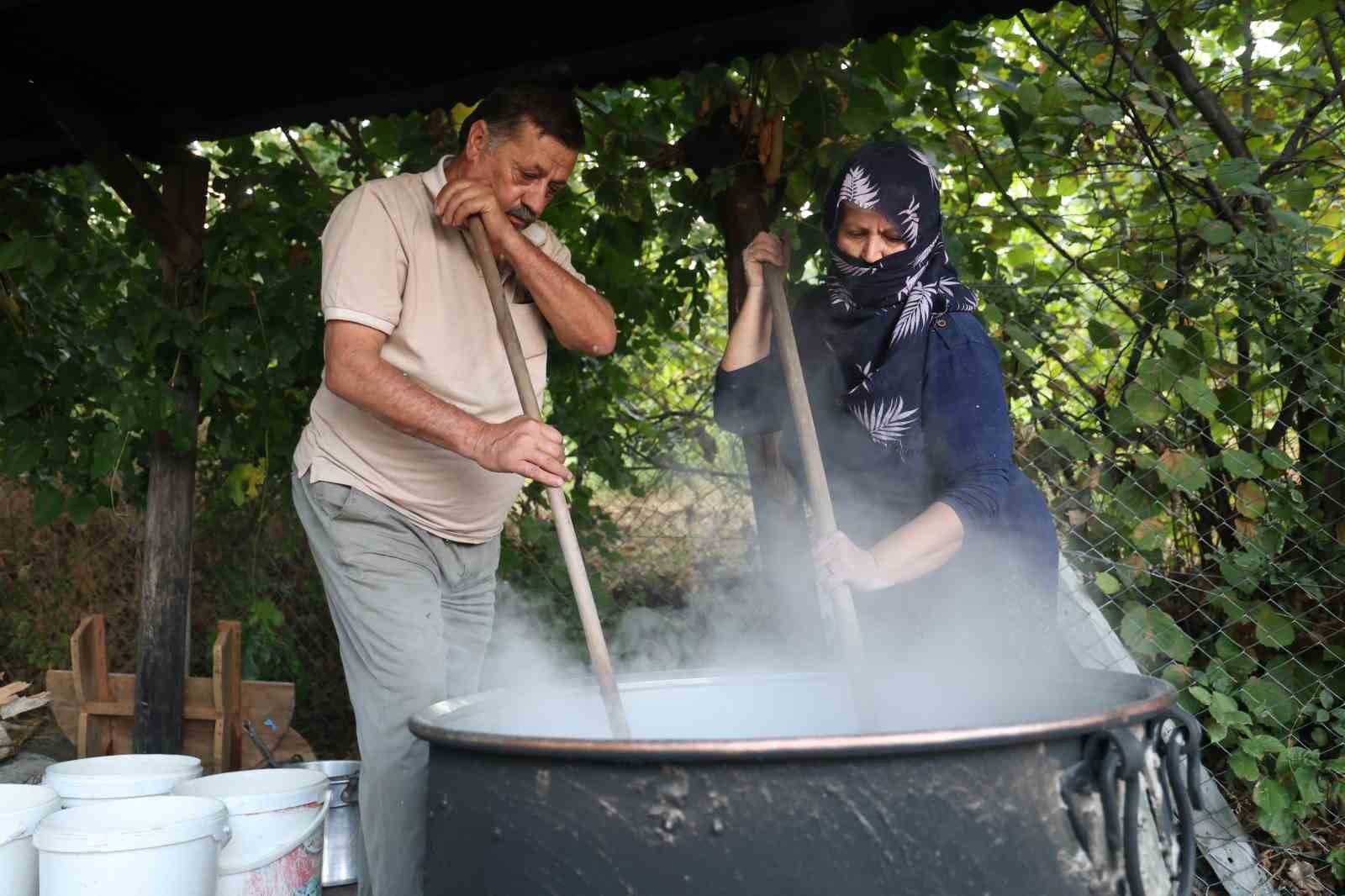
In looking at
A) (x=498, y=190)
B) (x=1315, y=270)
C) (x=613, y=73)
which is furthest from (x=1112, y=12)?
(x=498, y=190)

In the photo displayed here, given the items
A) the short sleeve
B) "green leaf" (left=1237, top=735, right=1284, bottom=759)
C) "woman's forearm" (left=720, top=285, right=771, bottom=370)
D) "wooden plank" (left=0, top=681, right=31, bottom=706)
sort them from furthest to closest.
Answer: "wooden plank" (left=0, top=681, right=31, bottom=706)
"green leaf" (left=1237, top=735, right=1284, bottom=759)
"woman's forearm" (left=720, top=285, right=771, bottom=370)
the short sleeve

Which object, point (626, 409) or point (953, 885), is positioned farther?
point (626, 409)

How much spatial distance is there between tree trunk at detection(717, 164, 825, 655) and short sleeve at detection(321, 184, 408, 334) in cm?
113

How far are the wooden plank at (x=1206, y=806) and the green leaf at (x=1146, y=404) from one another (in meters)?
0.55

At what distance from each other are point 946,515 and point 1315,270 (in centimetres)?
224

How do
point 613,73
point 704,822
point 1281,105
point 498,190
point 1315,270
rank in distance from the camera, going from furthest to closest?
1. point 1281,105
2. point 1315,270
3. point 613,73
4. point 498,190
5. point 704,822

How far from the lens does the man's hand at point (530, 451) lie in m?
2.11

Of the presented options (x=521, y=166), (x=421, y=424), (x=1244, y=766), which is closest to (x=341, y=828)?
(x=421, y=424)

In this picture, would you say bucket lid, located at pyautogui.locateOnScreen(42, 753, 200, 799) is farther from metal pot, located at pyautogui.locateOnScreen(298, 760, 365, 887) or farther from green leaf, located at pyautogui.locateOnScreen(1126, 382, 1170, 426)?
green leaf, located at pyautogui.locateOnScreen(1126, 382, 1170, 426)

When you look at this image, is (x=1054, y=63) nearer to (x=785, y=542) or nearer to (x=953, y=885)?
(x=785, y=542)

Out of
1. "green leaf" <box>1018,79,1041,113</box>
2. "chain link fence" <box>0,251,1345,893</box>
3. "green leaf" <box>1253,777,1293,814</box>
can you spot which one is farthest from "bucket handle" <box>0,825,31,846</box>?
"green leaf" <box>1253,777,1293,814</box>

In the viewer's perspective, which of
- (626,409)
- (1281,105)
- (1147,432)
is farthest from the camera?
(626,409)

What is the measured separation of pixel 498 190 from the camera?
100.0 inches

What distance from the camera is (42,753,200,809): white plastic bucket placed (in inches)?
100
